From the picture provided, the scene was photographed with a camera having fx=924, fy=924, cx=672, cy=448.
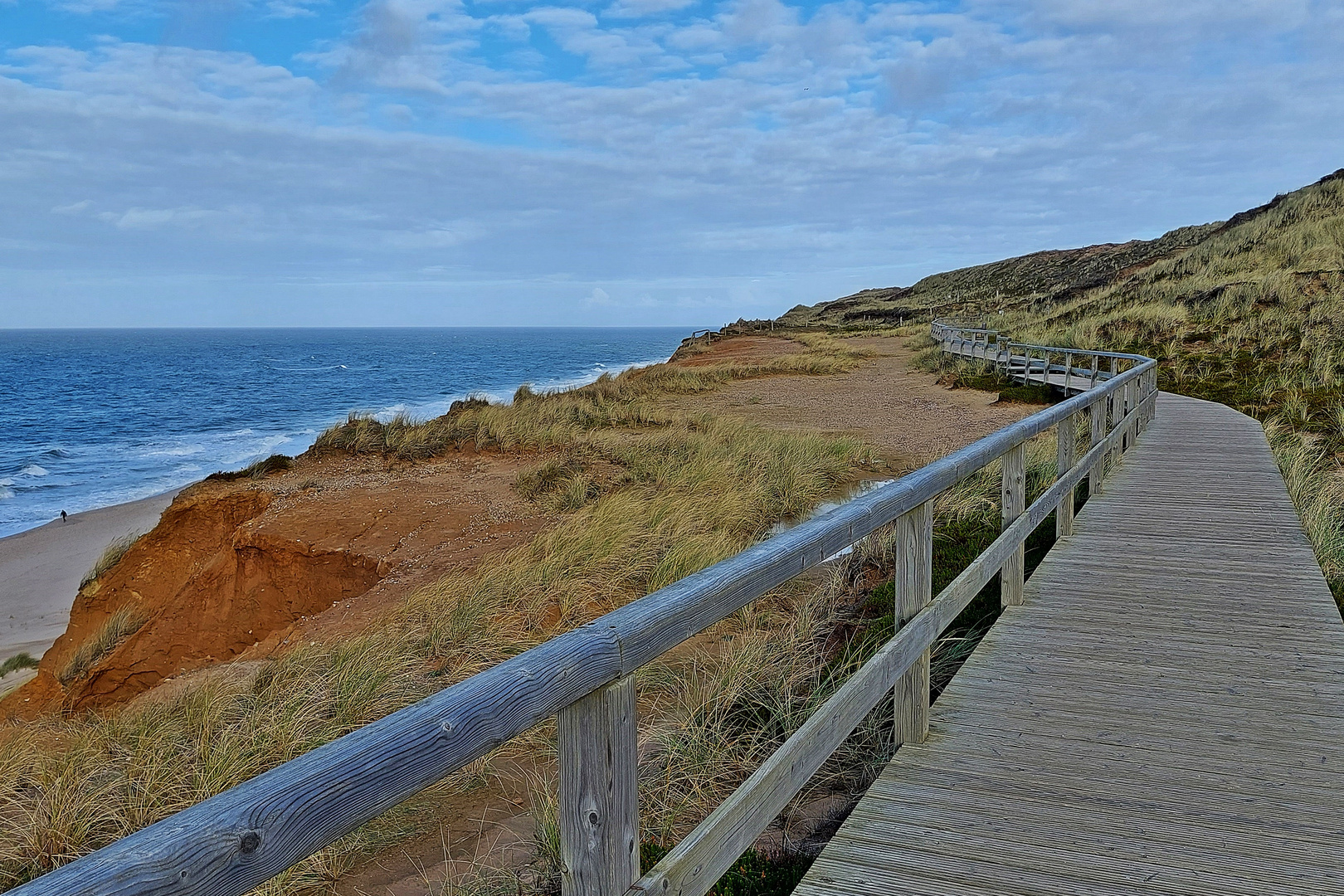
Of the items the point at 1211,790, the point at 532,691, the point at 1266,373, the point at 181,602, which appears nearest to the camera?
the point at 532,691

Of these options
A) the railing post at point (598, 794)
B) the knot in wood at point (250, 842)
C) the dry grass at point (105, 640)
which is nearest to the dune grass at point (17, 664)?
the dry grass at point (105, 640)

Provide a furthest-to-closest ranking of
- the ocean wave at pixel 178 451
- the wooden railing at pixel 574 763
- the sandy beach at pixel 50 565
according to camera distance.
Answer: the ocean wave at pixel 178 451, the sandy beach at pixel 50 565, the wooden railing at pixel 574 763

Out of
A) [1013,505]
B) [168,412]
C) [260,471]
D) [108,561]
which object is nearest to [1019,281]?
[168,412]

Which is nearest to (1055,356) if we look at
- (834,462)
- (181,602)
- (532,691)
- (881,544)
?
(834,462)

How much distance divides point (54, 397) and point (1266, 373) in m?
64.6

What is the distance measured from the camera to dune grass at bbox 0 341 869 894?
4.00 meters

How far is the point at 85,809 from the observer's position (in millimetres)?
3986

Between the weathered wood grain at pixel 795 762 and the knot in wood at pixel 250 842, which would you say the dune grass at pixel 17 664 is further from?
the knot in wood at pixel 250 842

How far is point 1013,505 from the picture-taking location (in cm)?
511

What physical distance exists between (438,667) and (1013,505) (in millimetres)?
3719

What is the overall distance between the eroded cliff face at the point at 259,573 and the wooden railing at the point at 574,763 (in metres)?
5.72

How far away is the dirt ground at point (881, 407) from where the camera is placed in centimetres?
1662

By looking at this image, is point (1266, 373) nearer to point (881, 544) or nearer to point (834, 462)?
point (834, 462)

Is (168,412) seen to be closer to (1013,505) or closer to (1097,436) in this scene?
(1097,436)
